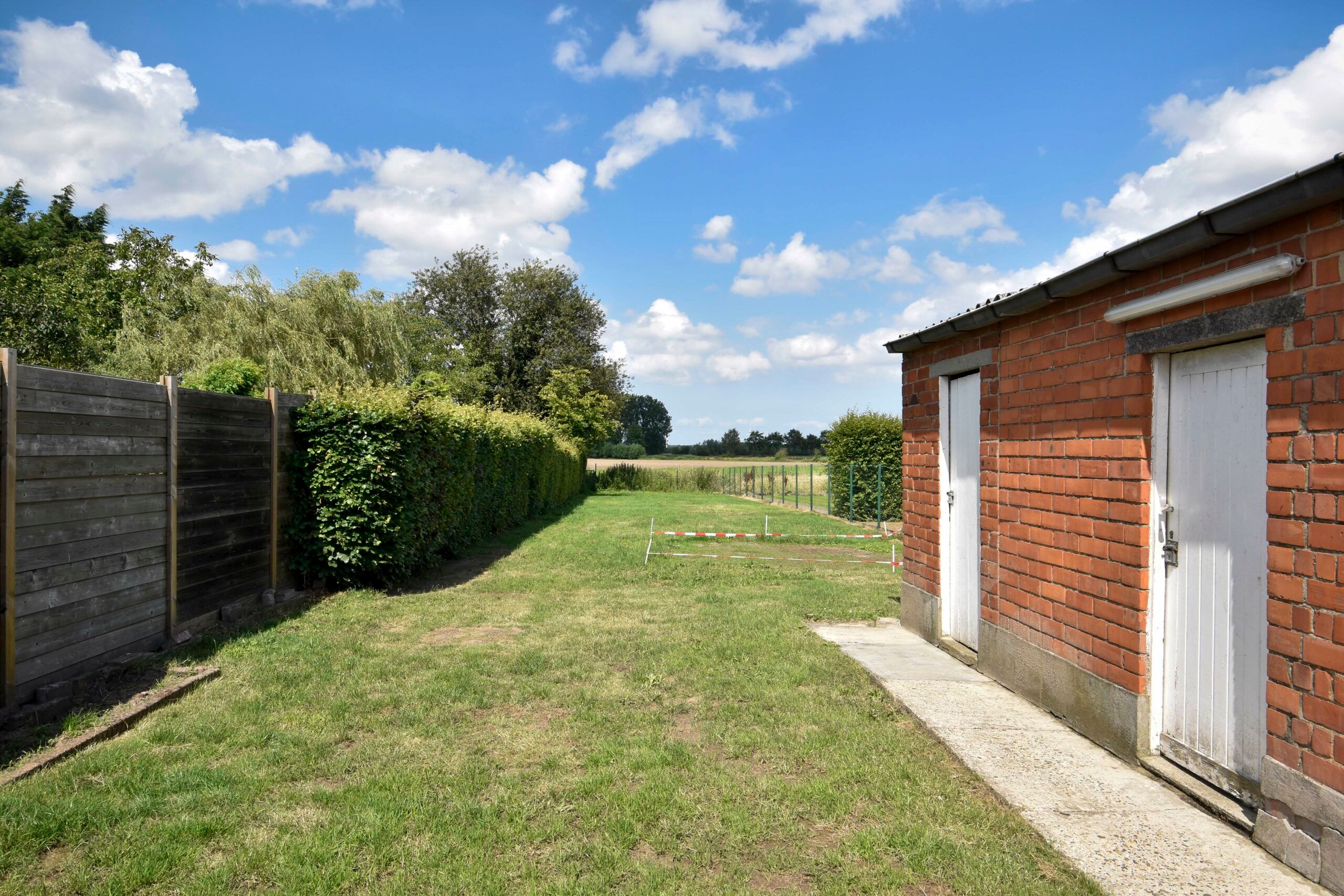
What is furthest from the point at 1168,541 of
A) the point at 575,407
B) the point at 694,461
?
the point at 694,461

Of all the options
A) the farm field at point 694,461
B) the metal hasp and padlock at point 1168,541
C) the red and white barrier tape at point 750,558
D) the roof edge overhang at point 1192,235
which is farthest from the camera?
the farm field at point 694,461

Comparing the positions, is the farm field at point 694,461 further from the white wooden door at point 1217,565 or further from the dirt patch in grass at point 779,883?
the dirt patch in grass at point 779,883

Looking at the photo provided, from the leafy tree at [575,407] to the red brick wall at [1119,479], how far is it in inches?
1190

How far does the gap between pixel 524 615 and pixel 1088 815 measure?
5.94m

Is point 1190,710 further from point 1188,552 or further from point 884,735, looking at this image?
point 884,735

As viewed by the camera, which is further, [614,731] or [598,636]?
[598,636]

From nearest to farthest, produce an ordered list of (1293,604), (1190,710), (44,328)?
(1293,604)
(1190,710)
(44,328)

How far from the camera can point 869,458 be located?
68.2ft

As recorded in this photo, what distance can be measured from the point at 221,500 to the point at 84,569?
1.92 metres

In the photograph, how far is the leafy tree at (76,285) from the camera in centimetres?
2214

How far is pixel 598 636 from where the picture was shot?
289 inches

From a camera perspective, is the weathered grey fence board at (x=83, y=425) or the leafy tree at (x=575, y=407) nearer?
the weathered grey fence board at (x=83, y=425)

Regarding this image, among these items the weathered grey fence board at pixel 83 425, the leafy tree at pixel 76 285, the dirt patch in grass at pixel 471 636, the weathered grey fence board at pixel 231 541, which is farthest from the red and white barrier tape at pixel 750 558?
the leafy tree at pixel 76 285

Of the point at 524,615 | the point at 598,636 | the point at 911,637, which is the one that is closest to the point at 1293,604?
the point at 911,637
